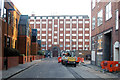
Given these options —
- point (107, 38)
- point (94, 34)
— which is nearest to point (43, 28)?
point (94, 34)

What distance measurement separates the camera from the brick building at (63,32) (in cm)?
9812

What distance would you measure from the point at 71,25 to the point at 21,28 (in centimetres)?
6026

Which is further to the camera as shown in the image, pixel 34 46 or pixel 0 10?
pixel 34 46

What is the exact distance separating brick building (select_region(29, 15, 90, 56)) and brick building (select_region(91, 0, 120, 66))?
61723 millimetres

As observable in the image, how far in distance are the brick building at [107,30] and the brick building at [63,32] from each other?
6172 centimetres

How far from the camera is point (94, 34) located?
34.6 metres

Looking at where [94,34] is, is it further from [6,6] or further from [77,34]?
[77,34]

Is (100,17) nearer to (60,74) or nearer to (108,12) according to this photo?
(108,12)

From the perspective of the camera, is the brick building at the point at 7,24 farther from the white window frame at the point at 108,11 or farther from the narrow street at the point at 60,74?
the white window frame at the point at 108,11

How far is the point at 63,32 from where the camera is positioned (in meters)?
99.6

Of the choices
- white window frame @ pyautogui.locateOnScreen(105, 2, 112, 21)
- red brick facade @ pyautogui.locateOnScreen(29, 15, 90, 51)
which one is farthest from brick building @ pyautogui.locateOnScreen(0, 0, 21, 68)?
red brick facade @ pyautogui.locateOnScreen(29, 15, 90, 51)

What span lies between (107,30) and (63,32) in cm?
7336

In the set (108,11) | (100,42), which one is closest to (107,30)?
(108,11)

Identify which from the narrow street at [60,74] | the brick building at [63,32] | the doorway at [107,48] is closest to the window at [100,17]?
the doorway at [107,48]
